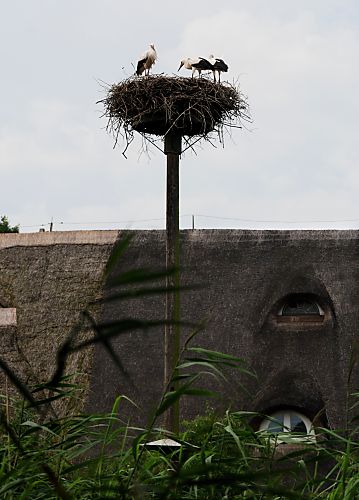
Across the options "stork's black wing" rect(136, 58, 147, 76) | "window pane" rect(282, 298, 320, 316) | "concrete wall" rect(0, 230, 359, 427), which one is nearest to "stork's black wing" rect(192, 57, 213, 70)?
"stork's black wing" rect(136, 58, 147, 76)

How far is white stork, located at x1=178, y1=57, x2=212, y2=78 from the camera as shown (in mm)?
8852

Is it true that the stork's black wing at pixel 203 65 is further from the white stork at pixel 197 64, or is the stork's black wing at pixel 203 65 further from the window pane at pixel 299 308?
the window pane at pixel 299 308

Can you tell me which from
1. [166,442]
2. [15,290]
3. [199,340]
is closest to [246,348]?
[199,340]

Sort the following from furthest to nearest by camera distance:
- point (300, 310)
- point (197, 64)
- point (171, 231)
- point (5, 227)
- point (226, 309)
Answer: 1. point (5, 227)
2. point (300, 310)
3. point (226, 309)
4. point (197, 64)
5. point (171, 231)

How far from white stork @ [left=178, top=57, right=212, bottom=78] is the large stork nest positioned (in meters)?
0.57

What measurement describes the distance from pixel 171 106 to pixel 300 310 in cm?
411

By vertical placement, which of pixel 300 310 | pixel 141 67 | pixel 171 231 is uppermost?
pixel 141 67

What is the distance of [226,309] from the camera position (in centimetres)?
1108

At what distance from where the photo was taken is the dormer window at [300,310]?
1114 cm

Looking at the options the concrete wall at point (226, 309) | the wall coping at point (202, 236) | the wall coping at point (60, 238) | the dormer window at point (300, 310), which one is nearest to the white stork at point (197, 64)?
the concrete wall at point (226, 309)

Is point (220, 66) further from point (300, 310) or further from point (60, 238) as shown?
point (60, 238)

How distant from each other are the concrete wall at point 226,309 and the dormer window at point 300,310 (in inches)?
3.6

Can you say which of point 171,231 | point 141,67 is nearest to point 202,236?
point 141,67

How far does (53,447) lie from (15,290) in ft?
34.5
